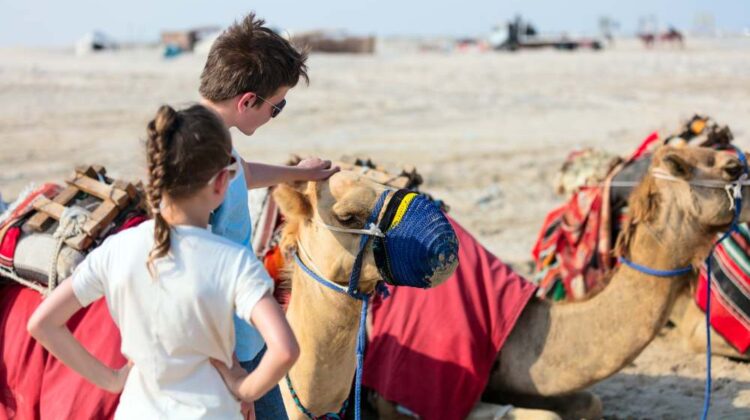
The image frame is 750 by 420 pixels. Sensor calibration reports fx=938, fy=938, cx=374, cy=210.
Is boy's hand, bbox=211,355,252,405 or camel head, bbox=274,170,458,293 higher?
camel head, bbox=274,170,458,293

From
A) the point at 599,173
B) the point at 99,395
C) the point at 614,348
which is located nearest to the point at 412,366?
the point at 614,348

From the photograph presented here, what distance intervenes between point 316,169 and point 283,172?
125 mm

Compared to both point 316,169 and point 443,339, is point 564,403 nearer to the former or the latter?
point 443,339

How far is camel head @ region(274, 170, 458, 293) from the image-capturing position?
9.11 ft

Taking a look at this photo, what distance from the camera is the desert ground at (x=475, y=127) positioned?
5281 millimetres

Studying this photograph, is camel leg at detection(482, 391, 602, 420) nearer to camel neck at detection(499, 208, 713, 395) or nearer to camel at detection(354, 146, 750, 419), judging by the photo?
camel at detection(354, 146, 750, 419)

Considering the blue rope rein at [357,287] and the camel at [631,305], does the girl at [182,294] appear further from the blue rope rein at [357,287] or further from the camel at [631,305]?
the camel at [631,305]

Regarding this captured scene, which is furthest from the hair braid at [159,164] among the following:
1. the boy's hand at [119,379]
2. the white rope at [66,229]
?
the white rope at [66,229]

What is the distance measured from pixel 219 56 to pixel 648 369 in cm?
347

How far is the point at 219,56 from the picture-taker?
102 inches

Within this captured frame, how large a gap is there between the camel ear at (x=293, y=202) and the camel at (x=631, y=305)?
1.17 m

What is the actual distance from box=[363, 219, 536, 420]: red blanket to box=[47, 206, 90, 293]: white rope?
1239mm

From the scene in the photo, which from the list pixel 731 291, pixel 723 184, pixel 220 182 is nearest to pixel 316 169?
pixel 220 182

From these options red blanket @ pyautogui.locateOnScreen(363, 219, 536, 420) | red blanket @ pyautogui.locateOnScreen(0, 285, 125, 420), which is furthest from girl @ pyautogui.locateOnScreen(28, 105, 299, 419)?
red blanket @ pyautogui.locateOnScreen(363, 219, 536, 420)
